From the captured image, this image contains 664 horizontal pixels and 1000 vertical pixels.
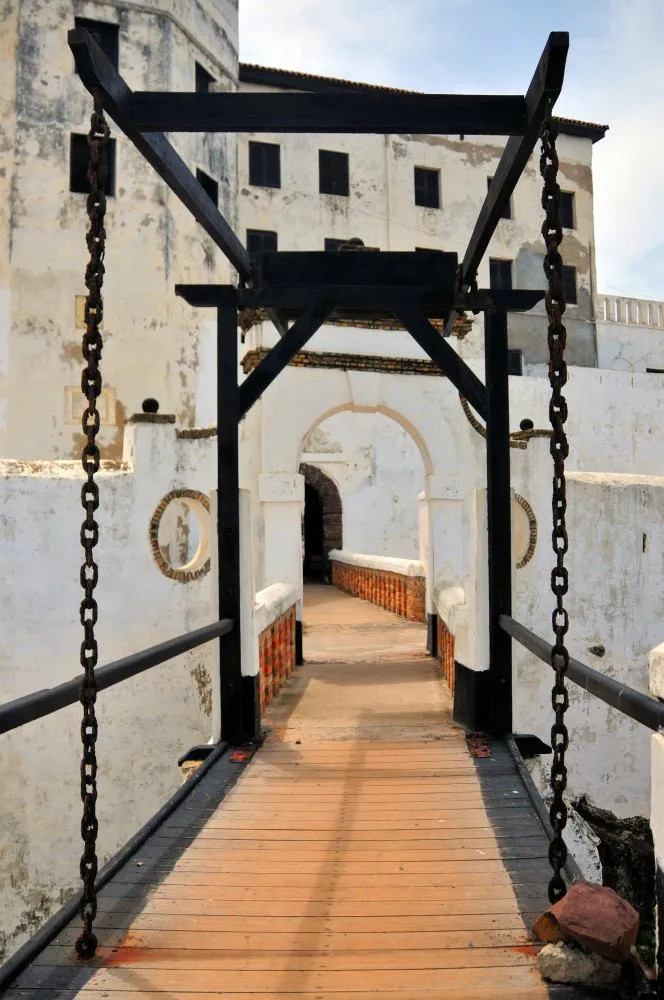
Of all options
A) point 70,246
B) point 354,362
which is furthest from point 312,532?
point 354,362

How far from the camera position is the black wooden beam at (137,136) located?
105 inches

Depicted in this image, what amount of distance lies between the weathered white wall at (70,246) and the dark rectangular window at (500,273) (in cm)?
1033

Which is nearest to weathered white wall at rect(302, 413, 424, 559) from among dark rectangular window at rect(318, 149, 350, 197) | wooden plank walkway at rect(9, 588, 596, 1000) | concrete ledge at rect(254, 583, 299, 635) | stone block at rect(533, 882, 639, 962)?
dark rectangular window at rect(318, 149, 350, 197)

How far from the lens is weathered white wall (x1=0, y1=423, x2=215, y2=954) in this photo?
8.74 meters

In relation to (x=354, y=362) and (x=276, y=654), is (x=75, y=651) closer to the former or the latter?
(x=276, y=654)

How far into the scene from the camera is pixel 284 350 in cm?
518

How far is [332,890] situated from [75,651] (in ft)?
21.8

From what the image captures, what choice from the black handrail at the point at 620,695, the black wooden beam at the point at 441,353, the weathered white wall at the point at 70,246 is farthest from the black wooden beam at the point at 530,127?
the weathered white wall at the point at 70,246

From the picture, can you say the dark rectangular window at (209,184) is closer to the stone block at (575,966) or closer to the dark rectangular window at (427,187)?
the dark rectangular window at (427,187)

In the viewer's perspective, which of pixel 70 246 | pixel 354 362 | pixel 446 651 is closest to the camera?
pixel 446 651

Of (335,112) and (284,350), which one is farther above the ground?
(335,112)

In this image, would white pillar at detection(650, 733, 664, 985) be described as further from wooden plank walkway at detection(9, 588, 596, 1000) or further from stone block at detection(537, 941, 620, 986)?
wooden plank walkway at detection(9, 588, 596, 1000)

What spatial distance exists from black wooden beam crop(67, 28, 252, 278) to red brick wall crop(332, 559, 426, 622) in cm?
759

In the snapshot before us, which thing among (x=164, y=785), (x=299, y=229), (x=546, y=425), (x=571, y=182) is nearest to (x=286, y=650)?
(x=164, y=785)
